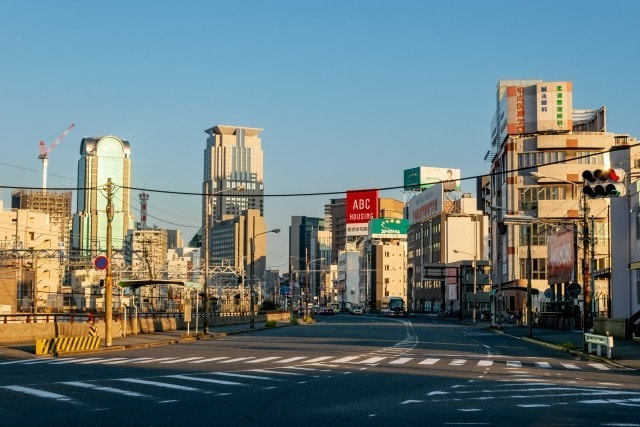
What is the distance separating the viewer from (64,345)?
1469 inches

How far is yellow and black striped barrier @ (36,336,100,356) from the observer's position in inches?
1426

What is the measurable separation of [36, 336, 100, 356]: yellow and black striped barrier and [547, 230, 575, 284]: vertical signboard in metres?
45.8

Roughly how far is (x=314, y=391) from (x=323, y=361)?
11035mm

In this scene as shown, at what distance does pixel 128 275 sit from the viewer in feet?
401

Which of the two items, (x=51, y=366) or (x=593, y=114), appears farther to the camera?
(x=593, y=114)

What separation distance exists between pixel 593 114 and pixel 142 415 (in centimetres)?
13192

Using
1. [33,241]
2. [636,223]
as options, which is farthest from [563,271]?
[33,241]

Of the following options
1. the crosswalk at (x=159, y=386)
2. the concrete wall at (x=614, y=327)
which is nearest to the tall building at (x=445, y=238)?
the concrete wall at (x=614, y=327)

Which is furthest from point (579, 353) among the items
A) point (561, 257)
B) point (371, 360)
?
point (561, 257)

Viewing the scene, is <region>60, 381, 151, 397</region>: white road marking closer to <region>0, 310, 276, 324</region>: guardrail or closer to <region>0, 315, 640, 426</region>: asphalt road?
<region>0, 315, 640, 426</region>: asphalt road

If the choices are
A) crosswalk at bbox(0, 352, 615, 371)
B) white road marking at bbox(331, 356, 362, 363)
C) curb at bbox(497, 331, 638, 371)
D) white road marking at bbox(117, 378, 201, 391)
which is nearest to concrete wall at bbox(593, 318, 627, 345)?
curb at bbox(497, 331, 638, 371)

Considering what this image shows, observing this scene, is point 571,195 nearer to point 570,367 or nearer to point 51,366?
point 570,367

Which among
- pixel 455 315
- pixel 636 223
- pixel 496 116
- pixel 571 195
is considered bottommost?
pixel 455 315

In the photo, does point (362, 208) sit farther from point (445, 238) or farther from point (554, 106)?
point (554, 106)
